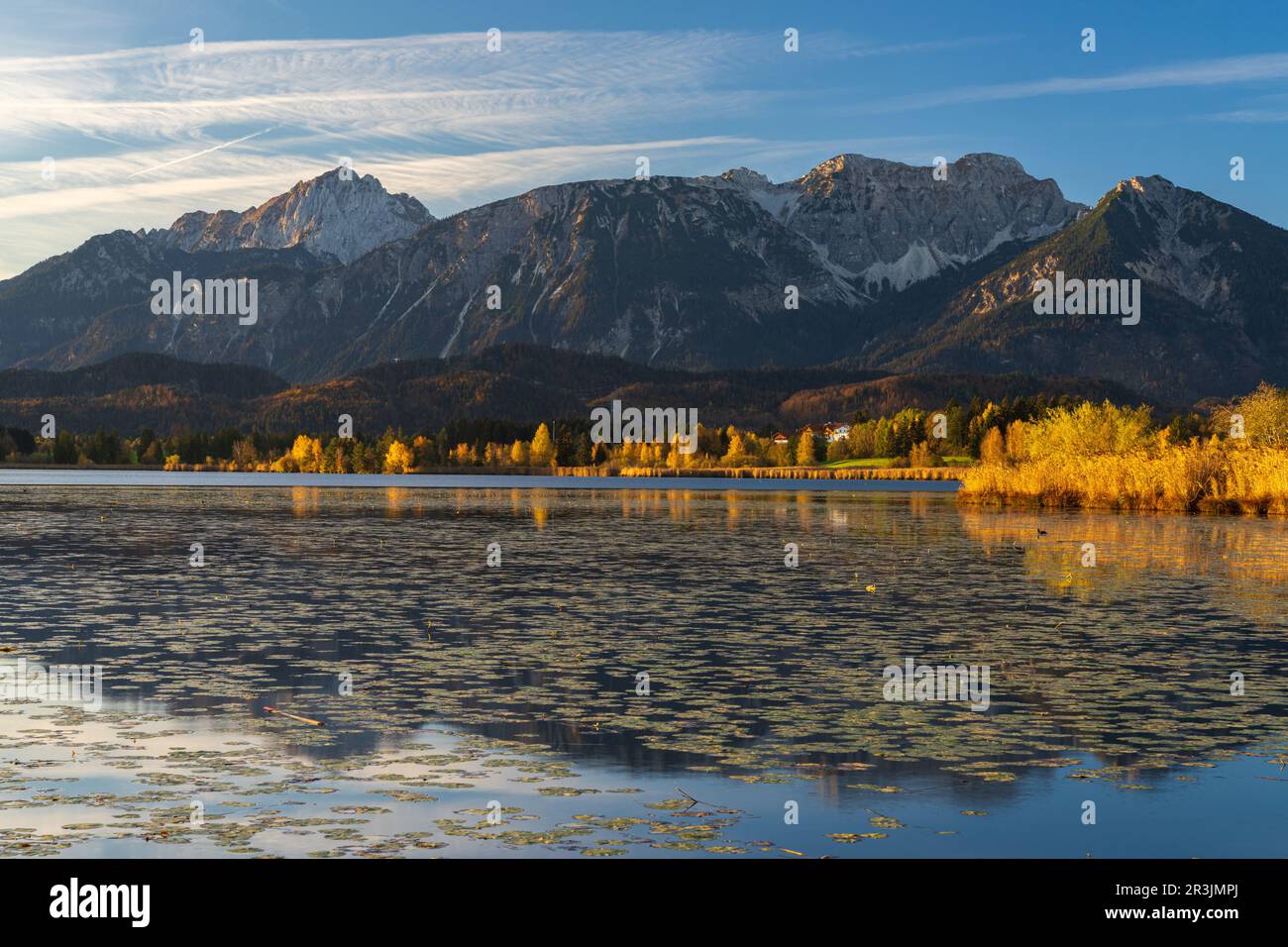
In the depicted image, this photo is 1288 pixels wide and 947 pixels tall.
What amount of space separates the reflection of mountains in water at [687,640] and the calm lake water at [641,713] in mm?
146

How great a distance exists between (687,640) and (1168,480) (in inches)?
3308

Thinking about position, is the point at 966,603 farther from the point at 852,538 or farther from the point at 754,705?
the point at 852,538

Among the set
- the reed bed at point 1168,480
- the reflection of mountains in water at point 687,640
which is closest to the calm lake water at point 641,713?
the reflection of mountains in water at point 687,640

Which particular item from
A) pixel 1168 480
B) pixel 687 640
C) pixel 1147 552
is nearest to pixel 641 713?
pixel 687 640

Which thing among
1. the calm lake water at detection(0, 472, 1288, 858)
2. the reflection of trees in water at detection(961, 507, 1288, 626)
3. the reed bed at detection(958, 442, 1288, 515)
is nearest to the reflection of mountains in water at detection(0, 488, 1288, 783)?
the calm lake water at detection(0, 472, 1288, 858)

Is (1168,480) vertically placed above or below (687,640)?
above

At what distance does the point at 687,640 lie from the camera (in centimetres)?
3456

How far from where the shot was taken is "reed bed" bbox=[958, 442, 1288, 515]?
324 ft

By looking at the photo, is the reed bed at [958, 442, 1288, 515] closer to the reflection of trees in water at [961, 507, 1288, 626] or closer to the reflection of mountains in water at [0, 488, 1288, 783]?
the reflection of trees in water at [961, 507, 1288, 626]

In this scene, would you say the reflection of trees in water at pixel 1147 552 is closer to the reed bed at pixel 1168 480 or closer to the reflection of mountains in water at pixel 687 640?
the reflection of mountains in water at pixel 687 640

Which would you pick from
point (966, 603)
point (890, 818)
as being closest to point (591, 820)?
point (890, 818)

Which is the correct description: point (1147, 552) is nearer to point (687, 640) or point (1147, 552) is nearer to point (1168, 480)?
point (687, 640)
